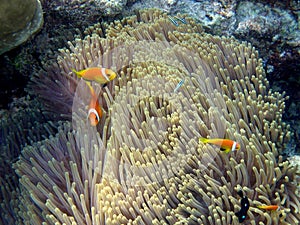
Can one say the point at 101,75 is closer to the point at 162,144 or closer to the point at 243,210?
the point at 162,144

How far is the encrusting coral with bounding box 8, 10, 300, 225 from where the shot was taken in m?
2.06

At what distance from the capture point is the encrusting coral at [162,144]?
6.76ft

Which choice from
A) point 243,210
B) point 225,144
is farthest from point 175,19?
point 243,210

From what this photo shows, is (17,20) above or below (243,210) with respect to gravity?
above

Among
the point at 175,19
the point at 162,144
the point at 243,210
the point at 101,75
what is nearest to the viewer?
the point at 243,210

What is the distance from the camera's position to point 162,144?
226 cm

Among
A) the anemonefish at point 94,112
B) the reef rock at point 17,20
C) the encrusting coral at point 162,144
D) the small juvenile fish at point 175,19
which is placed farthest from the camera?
the small juvenile fish at point 175,19

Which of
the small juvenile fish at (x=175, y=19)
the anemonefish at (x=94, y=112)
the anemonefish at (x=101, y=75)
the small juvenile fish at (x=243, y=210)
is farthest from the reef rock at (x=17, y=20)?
the small juvenile fish at (x=243, y=210)

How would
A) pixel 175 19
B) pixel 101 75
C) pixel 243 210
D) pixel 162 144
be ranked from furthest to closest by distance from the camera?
pixel 175 19 < pixel 101 75 < pixel 162 144 < pixel 243 210

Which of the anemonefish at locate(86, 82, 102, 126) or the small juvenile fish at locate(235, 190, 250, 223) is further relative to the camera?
the anemonefish at locate(86, 82, 102, 126)

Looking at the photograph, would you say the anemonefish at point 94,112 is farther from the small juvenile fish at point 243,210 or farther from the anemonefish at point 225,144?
the small juvenile fish at point 243,210

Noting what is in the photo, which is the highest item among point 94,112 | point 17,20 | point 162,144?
point 17,20

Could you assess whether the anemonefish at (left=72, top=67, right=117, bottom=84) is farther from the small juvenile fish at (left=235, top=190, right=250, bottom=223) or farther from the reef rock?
the small juvenile fish at (left=235, top=190, right=250, bottom=223)

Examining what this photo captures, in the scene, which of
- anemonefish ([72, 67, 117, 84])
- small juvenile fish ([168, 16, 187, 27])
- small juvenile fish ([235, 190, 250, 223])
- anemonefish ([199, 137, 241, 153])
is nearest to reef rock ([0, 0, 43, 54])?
anemonefish ([72, 67, 117, 84])
